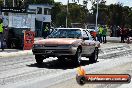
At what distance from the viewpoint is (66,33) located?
16.4m

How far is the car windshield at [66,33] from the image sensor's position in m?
16.2

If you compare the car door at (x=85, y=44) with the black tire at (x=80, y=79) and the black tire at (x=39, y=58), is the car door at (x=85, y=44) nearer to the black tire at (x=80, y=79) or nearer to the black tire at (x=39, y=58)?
the black tire at (x=39, y=58)

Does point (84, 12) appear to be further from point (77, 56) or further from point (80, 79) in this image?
point (80, 79)

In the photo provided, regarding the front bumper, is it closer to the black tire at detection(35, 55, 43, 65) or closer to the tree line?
the black tire at detection(35, 55, 43, 65)

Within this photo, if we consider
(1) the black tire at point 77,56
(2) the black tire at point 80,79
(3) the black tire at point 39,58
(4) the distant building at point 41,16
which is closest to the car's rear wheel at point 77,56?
(1) the black tire at point 77,56

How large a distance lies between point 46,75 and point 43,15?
52569mm

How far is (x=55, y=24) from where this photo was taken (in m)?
111

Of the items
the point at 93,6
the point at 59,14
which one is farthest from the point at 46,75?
the point at 93,6

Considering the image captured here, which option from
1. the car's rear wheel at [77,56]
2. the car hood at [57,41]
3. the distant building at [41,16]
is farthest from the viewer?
the distant building at [41,16]

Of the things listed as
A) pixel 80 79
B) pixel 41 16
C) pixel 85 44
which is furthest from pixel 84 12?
pixel 80 79

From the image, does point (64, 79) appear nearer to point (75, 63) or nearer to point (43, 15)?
point (75, 63)

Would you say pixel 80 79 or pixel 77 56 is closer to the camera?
pixel 80 79

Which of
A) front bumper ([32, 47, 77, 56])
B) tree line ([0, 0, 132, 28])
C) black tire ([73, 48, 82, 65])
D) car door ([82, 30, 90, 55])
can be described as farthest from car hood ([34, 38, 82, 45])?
tree line ([0, 0, 132, 28])

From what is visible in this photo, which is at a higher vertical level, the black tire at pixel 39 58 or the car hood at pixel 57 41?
the car hood at pixel 57 41
